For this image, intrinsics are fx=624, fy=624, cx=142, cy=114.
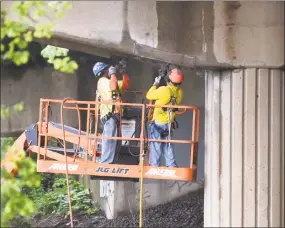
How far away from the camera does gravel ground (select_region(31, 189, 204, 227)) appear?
11.3m

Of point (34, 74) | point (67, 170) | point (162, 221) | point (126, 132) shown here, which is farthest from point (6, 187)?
point (34, 74)

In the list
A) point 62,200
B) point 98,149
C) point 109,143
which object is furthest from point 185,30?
point 62,200

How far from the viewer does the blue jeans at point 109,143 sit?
8.72 metres

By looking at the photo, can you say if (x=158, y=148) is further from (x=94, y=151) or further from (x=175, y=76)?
(x=175, y=76)

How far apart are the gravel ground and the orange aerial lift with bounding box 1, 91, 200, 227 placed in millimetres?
2347

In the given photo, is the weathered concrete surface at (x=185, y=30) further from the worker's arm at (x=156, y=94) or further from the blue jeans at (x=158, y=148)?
the blue jeans at (x=158, y=148)

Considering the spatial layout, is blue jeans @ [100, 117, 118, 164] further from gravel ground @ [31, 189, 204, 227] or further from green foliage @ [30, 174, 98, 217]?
green foliage @ [30, 174, 98, 217]

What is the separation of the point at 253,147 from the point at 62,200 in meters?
6.10

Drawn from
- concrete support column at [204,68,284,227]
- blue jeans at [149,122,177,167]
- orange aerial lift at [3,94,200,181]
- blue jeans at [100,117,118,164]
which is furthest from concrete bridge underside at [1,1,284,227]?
blue jeans at [100,117,118,164]

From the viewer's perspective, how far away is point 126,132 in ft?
30.2

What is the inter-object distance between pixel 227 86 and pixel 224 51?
473 millimetres

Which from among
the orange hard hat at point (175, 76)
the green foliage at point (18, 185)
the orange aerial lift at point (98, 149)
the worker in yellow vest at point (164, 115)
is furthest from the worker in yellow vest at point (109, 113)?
the green foliage at point (18, 185)

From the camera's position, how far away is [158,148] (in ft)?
28.7

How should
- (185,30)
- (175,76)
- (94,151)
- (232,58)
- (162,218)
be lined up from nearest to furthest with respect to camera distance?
(232,58) < (185,30) < (175,76) < (94,151) < (162,218)
